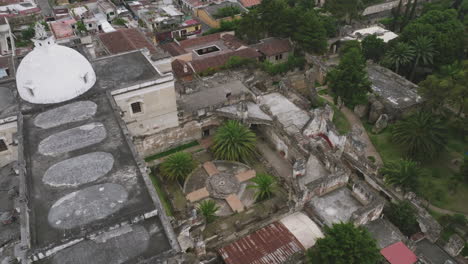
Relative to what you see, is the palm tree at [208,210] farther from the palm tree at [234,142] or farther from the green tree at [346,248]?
the green tree at [346,248]

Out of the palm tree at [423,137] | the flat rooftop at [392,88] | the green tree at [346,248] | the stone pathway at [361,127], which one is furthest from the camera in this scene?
the flat rooftop at [392,88]

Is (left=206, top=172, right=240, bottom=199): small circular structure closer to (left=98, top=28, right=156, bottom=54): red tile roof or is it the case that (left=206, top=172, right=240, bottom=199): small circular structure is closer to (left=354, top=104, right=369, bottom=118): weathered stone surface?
(left=354, top=104, right=369, bottom=118): weathered stone surface

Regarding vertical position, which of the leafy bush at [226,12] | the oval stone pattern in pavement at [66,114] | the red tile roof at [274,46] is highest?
the oval stone pattern in pavement at [66,114]

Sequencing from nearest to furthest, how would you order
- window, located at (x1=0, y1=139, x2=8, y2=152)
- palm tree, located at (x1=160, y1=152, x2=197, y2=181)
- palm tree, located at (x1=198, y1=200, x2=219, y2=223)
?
palm tree, located at (x1=198, y1=200, x2=219, y2=223)
window, located at (x1=0, y1=139, x2=8, y2=152)
palm tree, located at (x1=160, y1=152, x2=197, y2=181)

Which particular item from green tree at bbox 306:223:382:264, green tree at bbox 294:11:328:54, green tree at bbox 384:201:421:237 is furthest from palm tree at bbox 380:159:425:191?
green tree at bbox 294:11:328:54

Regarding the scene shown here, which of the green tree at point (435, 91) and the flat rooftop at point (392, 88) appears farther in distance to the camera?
the flat rooftop at point (392, 88)

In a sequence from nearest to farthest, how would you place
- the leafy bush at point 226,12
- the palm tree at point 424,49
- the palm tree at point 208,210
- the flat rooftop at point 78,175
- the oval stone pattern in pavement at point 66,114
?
1. the flat rooftop at point 78,175
2. the oval stone pattern in pavement at point 66,114
3. the palm tree at point 208,210
4. the palm tree at point 424,49
5. the leafy bush at point 226,12

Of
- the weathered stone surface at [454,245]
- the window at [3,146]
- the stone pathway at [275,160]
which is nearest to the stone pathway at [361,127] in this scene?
the stone pathway at [275,160]
